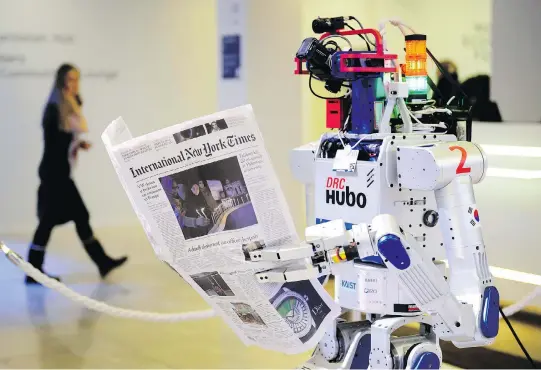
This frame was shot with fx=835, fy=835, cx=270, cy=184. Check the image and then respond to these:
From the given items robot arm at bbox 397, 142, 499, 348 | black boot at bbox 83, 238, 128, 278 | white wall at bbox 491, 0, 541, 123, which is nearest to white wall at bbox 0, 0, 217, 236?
black boot at bbox 83, 238, 128, 278

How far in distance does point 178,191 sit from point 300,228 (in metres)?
3.42

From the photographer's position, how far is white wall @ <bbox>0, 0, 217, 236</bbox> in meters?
5.68

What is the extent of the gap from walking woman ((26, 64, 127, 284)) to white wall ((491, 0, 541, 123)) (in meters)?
2.83

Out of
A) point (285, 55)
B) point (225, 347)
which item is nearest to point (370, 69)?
point (225, 347)

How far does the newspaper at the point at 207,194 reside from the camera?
2.62 meters

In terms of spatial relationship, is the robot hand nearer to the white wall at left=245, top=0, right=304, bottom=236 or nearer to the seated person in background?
the seated person in background

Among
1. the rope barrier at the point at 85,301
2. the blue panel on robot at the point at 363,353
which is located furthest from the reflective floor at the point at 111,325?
the blue panel on robot at the point at 363,353

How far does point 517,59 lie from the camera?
15.7ft

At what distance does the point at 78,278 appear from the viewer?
234 inches

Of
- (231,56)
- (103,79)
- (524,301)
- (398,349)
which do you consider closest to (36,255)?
(103,79)

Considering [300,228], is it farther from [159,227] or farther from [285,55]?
[159,227]

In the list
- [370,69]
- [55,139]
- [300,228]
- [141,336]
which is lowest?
[141,336]

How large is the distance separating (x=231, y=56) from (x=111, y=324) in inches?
78.9

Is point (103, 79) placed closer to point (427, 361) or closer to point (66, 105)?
point (66, 105)
